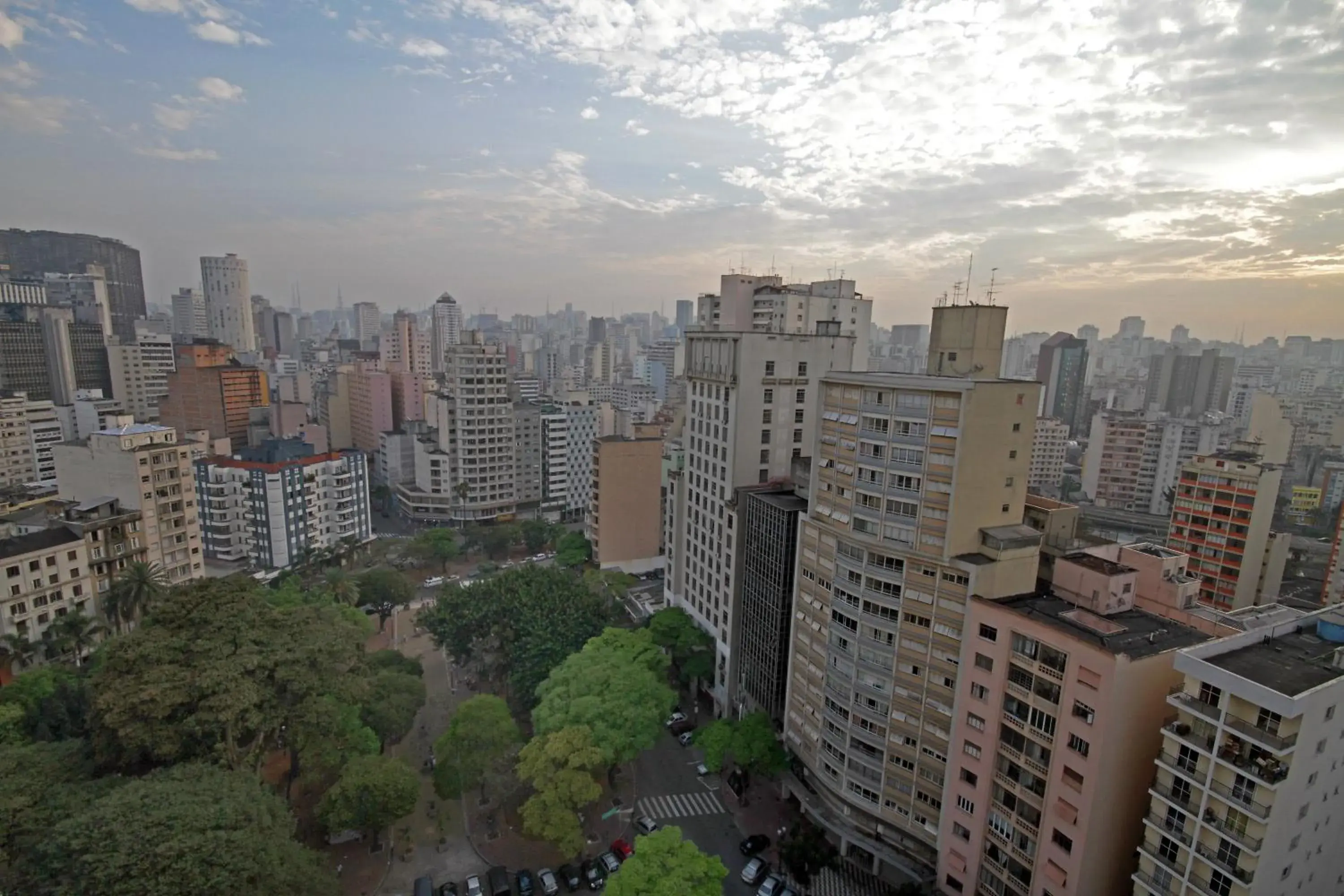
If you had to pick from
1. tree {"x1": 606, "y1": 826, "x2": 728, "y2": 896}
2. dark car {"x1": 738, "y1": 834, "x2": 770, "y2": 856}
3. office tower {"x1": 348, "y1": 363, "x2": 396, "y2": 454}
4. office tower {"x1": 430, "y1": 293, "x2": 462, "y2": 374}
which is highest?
office tower {"x1": 430, "y1": 293, "x2": 462, "y2": 374}

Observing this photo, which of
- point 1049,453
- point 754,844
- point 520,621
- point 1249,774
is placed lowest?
point 754,844

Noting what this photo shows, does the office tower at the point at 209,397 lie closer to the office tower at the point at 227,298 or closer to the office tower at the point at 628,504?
the office tower at the point at 628,504

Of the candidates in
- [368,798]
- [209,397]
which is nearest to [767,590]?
[368,798]

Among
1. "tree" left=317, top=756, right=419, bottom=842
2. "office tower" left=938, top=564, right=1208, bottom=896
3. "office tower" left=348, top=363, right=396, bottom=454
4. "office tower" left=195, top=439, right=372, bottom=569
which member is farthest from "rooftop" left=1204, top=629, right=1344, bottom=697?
"office tower" left=348, top=363, right=396, bottom=454

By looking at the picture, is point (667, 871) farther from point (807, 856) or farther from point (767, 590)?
point (767, 590)

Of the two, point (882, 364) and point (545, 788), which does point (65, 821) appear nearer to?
point (545, 788)

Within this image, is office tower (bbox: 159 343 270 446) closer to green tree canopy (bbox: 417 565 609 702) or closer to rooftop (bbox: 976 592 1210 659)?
green tree canopy (bbox: 417 565 609 702)

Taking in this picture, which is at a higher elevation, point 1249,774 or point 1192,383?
point 1192,383

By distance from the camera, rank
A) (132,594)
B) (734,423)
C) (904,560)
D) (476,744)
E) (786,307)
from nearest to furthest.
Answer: (904,560), (476,744), (734,423), (132,594), (786,307)
